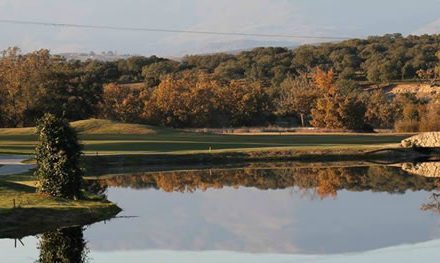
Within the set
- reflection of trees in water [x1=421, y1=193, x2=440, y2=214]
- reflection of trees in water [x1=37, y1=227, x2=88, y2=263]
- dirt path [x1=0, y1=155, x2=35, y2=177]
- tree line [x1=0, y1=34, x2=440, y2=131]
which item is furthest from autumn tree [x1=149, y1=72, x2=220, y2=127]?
reflection of trees in water [x1=37, y1=227, x2=88, y2=263]

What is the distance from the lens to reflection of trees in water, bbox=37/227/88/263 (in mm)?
17200

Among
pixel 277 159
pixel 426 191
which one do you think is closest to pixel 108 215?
pixel 426 191

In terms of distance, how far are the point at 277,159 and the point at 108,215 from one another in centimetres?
1995

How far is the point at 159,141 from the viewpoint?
5181 centimetres

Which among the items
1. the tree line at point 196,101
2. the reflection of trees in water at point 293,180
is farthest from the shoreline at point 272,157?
the tree line at point 196,101

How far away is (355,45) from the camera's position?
14275 cm

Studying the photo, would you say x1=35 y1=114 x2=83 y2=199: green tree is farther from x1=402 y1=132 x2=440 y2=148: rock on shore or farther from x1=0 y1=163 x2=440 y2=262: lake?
x1=402 y1=132 x2=440 y2=148: rock on shore

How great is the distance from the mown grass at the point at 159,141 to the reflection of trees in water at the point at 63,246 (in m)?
22.1

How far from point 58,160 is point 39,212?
279 cm

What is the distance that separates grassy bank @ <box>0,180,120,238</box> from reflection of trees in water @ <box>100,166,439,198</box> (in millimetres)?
7872

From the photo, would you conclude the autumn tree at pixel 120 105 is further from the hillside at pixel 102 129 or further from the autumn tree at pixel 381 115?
the autumn tree at pixel 381 115

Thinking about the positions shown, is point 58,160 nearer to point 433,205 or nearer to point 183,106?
point 433,205

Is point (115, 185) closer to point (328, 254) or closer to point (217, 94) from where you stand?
point (328, 254)

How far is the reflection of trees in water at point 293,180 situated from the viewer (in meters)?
31.2
